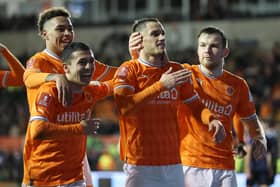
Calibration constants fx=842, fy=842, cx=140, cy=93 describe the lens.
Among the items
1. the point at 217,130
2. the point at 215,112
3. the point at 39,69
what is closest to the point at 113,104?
the point at 215,112

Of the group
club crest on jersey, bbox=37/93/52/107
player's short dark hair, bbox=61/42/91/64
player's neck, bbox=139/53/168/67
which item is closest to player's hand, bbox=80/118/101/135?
club crest on jersey, bbox=37/93/52/107

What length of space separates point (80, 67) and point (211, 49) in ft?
4.56

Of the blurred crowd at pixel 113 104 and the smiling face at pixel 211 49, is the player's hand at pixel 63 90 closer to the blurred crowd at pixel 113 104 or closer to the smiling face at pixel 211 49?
the smiling face at pixel 211 49

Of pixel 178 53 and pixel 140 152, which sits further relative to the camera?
pixel 178 53

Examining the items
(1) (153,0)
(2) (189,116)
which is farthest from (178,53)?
(2) (189,116)

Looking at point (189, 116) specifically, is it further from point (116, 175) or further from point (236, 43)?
point (236, 43)

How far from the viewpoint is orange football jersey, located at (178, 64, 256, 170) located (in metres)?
6.84

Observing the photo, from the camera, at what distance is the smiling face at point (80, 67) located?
594cm

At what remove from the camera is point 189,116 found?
683 cm

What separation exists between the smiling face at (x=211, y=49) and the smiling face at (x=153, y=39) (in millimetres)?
714

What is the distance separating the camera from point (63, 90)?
5.82 metres

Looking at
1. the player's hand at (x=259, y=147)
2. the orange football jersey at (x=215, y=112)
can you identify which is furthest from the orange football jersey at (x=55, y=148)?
the player's hand at (x=259, y=147)

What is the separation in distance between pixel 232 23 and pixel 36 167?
52.5 feet

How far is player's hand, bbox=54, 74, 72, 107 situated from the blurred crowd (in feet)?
33.5
